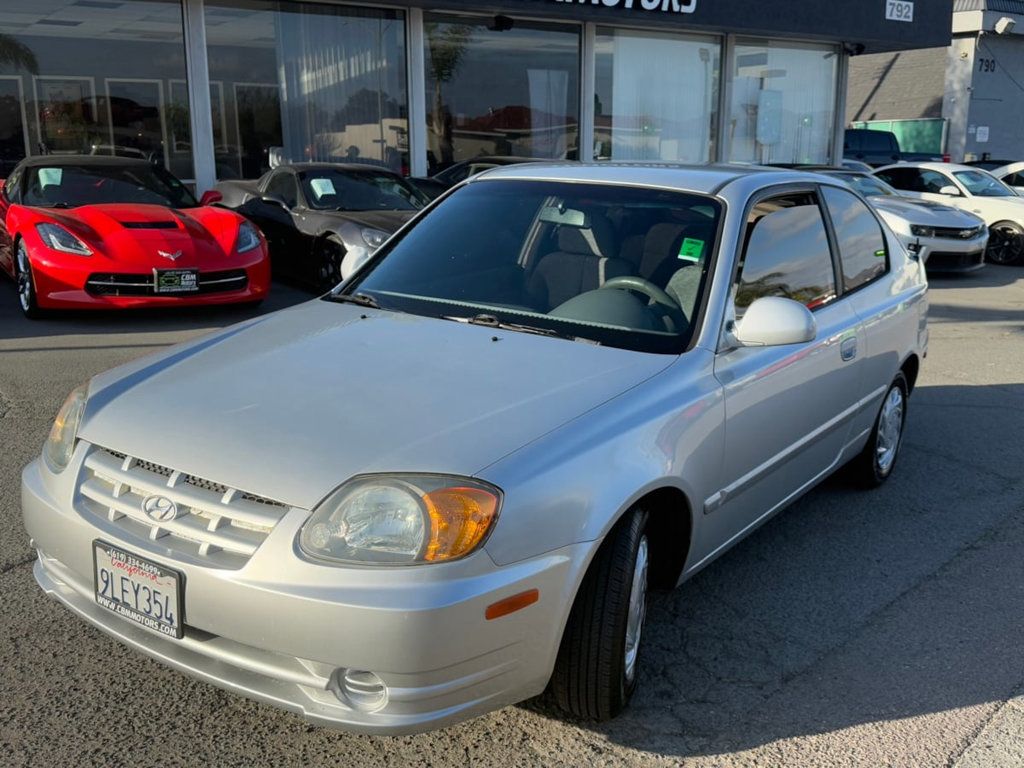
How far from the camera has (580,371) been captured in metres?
3.06

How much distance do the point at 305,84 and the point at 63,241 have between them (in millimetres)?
7935

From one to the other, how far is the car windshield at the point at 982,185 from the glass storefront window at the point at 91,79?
1148cm

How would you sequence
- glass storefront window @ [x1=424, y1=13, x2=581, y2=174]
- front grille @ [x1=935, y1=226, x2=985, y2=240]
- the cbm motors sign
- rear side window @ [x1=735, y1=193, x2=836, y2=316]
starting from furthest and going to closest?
glass storefront window @ [x1=424, y1=13, x2=581, y2=174] < the cbm motors sign < front grille @ [x1=935, y1=226, x2=985, y2=240] < rear side window @ [x1=735, y1=193, x2=836, y2=316]

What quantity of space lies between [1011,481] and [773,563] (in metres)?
1.93

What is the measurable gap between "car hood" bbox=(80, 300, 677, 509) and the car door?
452 millimetres

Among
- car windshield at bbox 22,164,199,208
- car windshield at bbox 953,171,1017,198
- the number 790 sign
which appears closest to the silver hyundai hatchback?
car windshield at bbox 22,164,199,208

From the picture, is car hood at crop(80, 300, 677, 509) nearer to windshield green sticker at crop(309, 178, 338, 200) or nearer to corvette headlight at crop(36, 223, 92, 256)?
corvette headlight at crop(36, 223, 92, 256)

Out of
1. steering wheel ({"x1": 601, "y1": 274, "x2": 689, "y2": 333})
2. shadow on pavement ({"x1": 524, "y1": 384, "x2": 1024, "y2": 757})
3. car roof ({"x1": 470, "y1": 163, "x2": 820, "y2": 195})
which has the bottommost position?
shadow on pavement ({"x1": 524, "y1": 384, "x2": 1024, "y2": 757})

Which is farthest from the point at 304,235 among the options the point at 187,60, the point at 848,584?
the point at 848,584

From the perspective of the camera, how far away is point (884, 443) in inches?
200

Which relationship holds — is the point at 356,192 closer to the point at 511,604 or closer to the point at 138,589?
the point at 138,589

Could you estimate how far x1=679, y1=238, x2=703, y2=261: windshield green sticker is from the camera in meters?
3.63

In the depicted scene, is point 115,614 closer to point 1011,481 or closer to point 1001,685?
point 1001,685

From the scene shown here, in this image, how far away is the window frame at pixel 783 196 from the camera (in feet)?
11.8
